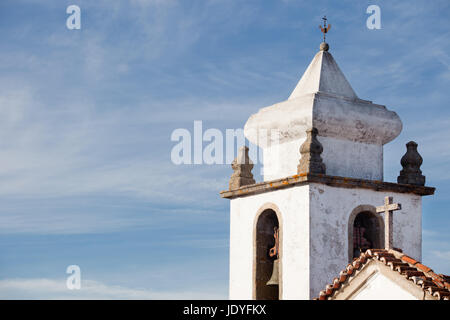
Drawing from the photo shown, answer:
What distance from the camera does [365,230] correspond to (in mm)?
19234

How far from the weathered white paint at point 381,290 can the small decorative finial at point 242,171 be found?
617 cm

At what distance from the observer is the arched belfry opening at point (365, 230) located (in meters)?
18.8

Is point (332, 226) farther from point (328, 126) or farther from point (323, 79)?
point (323, 79)

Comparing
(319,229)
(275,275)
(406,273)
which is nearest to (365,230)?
(319,229)

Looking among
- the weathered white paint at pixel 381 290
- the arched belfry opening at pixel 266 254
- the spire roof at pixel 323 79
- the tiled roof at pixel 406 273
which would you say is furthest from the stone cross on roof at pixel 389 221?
the spire roof at pixel 323 79

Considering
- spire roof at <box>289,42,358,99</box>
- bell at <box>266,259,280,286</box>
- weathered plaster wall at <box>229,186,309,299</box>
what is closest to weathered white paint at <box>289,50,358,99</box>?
spire roof at <box>289,42,358,99</box>

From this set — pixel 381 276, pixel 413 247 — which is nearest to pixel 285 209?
→ pixel 413 247

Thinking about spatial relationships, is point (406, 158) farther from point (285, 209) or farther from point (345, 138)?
point (285, 209)

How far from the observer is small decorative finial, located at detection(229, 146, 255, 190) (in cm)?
2044

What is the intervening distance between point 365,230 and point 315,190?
179cm

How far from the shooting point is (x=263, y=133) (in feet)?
65.0

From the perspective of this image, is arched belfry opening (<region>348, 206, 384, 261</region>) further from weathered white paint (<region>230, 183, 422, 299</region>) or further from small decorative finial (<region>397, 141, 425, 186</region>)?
small decorative finial (<region>397, 141, 425, 186</region>)

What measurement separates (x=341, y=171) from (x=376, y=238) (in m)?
1.58
